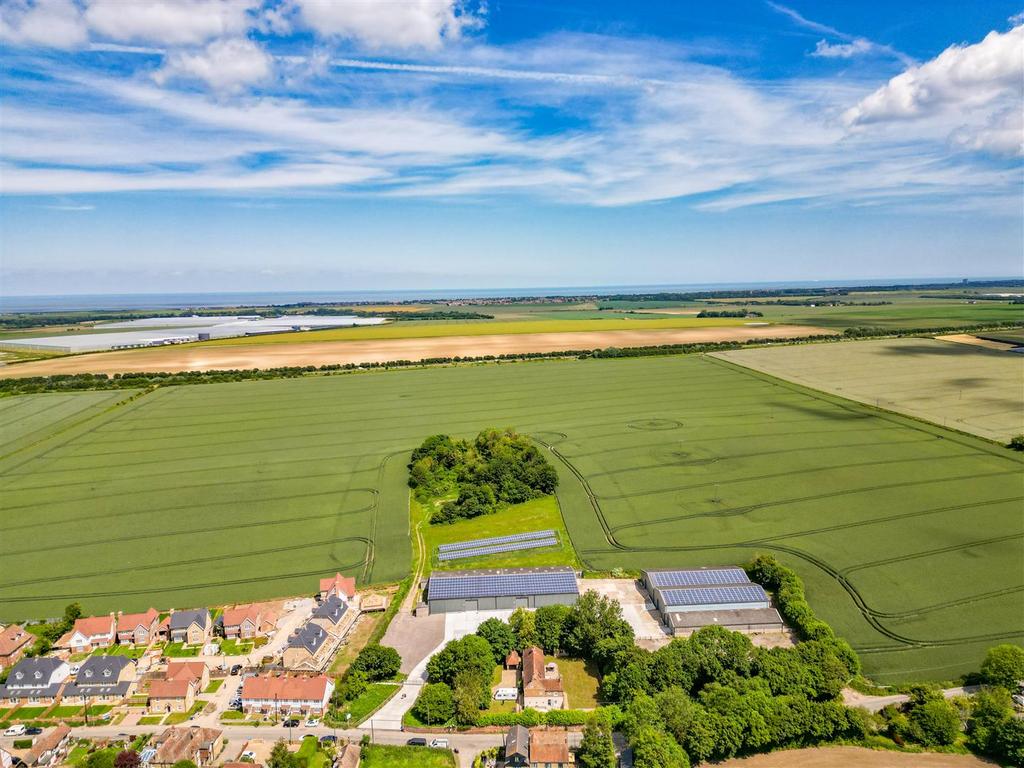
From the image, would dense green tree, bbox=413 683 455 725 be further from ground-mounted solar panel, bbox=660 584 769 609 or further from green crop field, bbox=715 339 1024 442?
green crop field, bbox=715 339 1024 442

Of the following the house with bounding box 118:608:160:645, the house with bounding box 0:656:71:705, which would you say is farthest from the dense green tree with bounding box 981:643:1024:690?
the house with bounding box 0:656:71:705

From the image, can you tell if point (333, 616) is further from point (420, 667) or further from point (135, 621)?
point (135, 621)

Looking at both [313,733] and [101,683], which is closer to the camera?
[313,733]

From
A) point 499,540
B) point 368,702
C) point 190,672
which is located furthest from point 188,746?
point 499,540

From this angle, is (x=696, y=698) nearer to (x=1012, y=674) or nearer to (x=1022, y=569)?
(x=1012, y=674)

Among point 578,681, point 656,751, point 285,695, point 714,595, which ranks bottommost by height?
point 578,681

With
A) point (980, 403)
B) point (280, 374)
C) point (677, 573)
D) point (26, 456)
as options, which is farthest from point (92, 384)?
point (980, 403)
